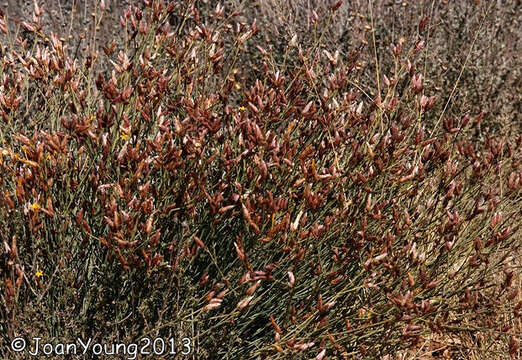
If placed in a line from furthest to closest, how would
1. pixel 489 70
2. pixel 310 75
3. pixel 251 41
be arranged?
pixel 251 41 → pixel 489 70 → pixel 310 75

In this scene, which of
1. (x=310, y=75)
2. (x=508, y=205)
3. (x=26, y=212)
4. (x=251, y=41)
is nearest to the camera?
(x=26, y=212)

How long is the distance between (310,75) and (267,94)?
17 centimetres

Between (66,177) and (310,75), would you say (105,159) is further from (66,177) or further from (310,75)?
(310,75)

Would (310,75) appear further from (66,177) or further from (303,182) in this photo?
(66,177)

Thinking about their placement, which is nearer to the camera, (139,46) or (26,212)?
(26,212)

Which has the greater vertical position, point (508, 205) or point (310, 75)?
point (310, 75)

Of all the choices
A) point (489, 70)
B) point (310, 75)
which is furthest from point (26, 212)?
point (489, 70)

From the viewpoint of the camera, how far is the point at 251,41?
5.50m

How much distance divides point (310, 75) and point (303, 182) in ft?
1.43

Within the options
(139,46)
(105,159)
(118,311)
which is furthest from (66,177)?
(139,46)

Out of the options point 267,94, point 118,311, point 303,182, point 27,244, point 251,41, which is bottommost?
point 251,41

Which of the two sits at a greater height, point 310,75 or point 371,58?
point 310,75

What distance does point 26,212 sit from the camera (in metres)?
2.21

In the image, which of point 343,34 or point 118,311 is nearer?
point 118,311
